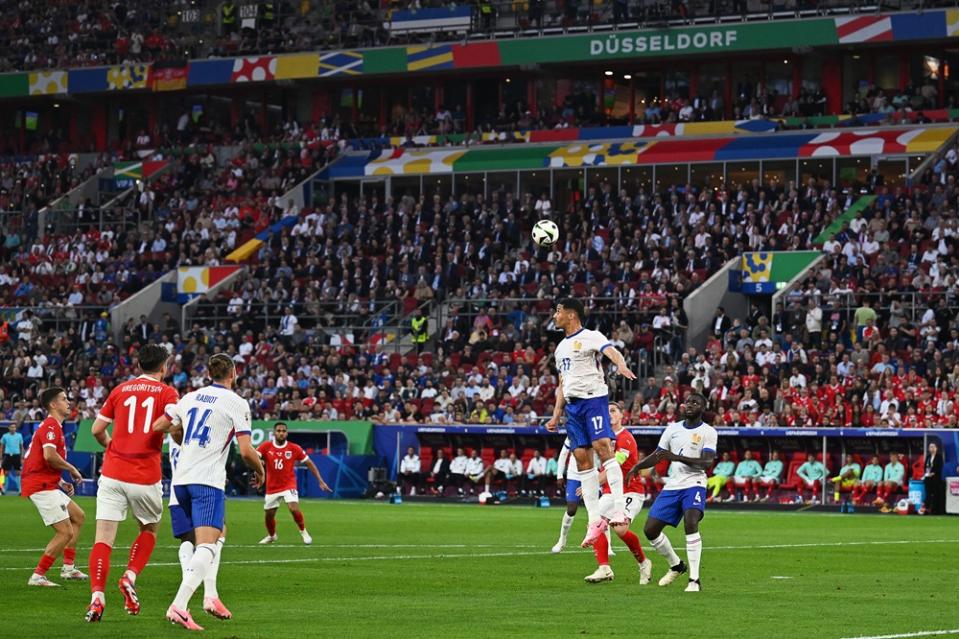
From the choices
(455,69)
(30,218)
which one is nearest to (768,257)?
(455,69)

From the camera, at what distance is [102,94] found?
72.9 metres

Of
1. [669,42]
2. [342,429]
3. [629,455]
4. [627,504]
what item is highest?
[669,42]

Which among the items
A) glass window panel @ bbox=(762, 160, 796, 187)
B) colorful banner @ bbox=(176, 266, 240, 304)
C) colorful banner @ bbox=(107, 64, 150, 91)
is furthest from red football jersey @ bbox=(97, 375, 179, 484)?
colorful banner @ bbox=(107, 64, 150, 91)

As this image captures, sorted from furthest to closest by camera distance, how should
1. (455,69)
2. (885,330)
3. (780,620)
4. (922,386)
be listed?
(455,69), (885,330), (922,386), (780,620)

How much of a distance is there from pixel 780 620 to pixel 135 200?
179ft

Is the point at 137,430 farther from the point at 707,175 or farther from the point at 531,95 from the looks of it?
the point at 531,95

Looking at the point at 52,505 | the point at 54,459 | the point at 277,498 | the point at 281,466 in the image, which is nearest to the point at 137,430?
the point at 54,459

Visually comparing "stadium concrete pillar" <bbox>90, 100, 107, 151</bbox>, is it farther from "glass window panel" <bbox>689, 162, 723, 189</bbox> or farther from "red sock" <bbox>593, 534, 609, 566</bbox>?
"red sock" <bbox>593, 534, 609, 566</bbox>

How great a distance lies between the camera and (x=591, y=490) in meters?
17.9

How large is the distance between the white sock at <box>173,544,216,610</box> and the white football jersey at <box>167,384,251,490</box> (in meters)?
0.59

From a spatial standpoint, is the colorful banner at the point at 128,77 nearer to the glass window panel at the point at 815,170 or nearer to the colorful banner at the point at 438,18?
the colorful banner at the point at 438,18

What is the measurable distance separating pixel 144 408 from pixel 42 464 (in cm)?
458

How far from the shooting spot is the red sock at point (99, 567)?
1412 centimetres

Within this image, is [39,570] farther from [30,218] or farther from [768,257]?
[30,218]
